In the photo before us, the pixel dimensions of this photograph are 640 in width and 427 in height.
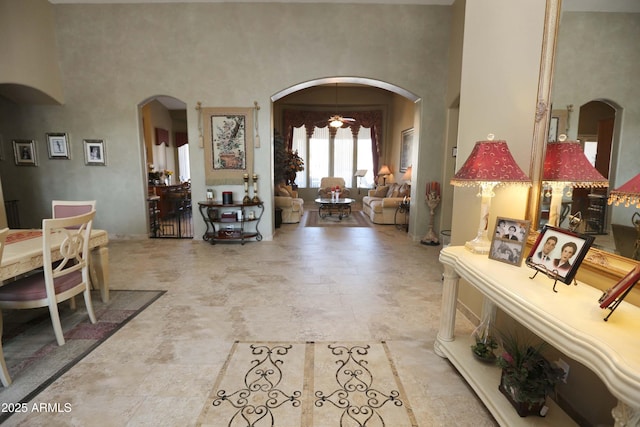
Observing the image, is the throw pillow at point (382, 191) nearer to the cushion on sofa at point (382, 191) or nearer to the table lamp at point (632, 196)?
the cushion on sofa at point (382, 191)

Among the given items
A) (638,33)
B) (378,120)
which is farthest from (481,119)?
(378,120)

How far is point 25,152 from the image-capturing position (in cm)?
579

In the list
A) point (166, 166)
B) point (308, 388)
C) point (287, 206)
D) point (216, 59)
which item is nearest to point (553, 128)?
point (308, 388)

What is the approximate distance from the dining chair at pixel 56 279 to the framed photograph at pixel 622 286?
124 inches

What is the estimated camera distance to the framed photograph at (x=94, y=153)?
576 cm

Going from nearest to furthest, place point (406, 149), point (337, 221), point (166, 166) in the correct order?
point (337, 221) < point (406, 149) < point (166, 166)

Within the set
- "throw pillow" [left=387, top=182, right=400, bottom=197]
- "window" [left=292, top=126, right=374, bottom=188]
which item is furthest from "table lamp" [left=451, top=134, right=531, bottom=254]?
"window" [left=292, top=126, right=374, bottom=188]

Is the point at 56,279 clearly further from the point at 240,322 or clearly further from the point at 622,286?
the point at 622,286

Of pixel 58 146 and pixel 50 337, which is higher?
pixel 58 146

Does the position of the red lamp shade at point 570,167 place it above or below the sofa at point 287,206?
above

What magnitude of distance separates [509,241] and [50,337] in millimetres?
3567

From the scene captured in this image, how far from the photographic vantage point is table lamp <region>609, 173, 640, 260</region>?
1383 mm

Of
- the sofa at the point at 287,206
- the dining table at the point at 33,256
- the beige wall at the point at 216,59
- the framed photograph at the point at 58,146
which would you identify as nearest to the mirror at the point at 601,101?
the dining table at the point at 33,256

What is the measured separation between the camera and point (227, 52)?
5461 millimetres
